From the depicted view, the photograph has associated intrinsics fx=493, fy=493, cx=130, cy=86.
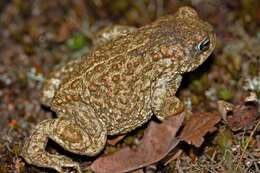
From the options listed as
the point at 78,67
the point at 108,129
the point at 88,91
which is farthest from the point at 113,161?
the point at 78,67

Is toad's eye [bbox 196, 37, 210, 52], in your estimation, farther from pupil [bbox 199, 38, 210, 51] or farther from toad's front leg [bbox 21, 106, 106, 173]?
toad's front leg [bbox 21, 106, 106, 173]

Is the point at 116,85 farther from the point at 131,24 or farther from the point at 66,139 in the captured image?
the point at 131,24

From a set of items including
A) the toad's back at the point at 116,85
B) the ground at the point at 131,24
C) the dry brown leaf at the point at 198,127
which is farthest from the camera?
the ground at the point at 131,24

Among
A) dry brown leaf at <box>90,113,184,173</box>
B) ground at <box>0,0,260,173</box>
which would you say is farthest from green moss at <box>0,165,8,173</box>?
dry brown leaf at <box>90,113,184,173</box>

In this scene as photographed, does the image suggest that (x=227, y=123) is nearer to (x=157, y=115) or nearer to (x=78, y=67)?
(x=157, y=115)

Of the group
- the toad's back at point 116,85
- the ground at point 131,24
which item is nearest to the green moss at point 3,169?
the ground at point 131,24

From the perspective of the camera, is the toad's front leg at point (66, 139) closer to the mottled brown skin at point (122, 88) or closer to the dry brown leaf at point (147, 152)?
the mottled brown skin at point (122, 88)

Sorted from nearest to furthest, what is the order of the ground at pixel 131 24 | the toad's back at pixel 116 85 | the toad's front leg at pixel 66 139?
1. the toad's front leg at pixel 66 139
2. the toad's back at pixel 116 85
3. the ground at pixel 131 24
